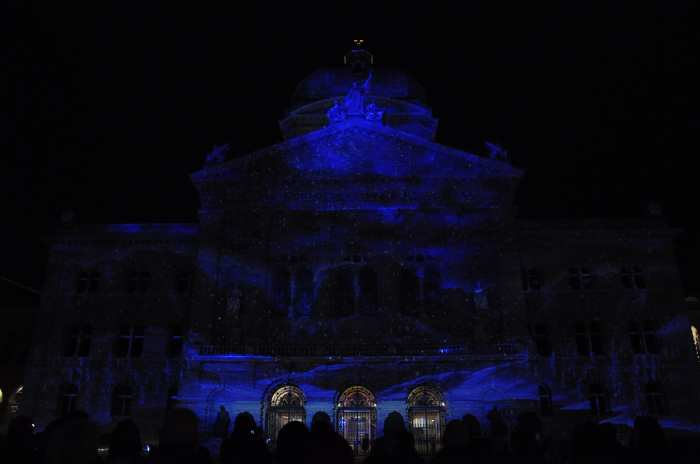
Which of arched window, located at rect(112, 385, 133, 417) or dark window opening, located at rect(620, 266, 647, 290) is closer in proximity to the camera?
arched window, located at rect(112, 385, 133, 417)

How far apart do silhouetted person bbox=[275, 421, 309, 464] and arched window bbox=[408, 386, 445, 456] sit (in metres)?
20.8

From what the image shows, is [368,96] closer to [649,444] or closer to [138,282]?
[138,282]

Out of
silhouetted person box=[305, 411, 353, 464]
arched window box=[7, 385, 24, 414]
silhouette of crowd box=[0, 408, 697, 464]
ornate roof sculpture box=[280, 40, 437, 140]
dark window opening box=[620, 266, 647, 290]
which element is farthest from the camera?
ornate roof sculpture box=[280, 40, 437, 140]

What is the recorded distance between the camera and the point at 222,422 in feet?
87.9

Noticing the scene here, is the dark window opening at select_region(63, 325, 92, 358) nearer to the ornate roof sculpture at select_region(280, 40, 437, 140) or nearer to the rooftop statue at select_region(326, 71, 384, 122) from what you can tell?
the rooftop statue at select_region(326, 71, 384, 122)

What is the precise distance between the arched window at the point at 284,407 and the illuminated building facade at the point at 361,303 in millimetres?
86

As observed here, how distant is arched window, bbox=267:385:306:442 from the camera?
89.6ft

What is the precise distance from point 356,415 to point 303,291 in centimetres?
635

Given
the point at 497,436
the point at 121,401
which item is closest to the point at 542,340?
the point at 497,436

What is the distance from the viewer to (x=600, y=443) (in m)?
7.02

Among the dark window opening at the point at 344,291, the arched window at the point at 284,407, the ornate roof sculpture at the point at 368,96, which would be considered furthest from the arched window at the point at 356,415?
the ornate roof sculpture at the point at 368,96

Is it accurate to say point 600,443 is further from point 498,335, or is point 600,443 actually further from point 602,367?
point 602,367

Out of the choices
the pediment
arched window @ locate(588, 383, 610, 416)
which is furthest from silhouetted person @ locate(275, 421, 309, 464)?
arched window @ locate(588, 383, 610, 416)

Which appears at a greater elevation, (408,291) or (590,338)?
(408,291)
